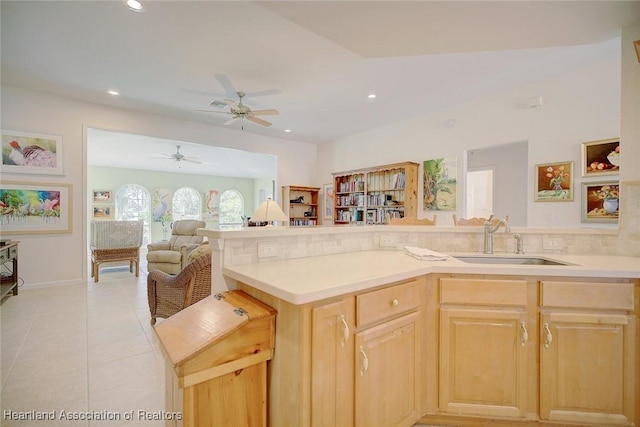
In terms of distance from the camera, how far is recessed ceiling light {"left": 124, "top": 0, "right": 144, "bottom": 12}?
2.22m

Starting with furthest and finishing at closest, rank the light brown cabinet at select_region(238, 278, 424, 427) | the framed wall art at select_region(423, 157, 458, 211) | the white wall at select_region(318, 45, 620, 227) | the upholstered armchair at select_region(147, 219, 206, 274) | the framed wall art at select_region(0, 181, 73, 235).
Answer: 1. the upholstered armchair at select_region(147, 219, 206, 274)
2. the framed wall art at select_region(423, 157, 458, 211)
3. the framed wall art at select_region(0, 181, 73, 235)
4. the white wall at select_region(318, 45, 620, 227)
5. the light brown cabinet at select_region(238, 278, 424, 427)

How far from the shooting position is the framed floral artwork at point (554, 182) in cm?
345

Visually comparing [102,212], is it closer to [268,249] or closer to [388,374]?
[268,249]

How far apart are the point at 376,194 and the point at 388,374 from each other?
447cm

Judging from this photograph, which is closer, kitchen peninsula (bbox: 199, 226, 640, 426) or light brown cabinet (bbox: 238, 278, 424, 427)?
light brown cabinet (bbox: 238, 278, 424, 427)

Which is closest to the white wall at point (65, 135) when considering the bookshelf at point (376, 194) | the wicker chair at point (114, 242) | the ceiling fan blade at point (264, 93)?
the wicker chair at point (114, 242)

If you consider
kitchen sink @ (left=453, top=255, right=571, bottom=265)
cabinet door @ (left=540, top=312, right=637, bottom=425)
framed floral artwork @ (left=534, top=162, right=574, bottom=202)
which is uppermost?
framed floral artwork @ (left=534, top=162, right=574, bottom=202)

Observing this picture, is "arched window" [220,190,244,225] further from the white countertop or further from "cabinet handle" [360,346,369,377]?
"cabinet handle" [360,346,369,377]

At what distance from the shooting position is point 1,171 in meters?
3.85

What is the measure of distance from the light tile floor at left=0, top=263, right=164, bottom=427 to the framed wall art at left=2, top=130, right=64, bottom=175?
1.80 m

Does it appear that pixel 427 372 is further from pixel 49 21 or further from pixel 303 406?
pixel 49 21

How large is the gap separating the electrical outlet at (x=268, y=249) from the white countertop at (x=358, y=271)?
57 millimetres

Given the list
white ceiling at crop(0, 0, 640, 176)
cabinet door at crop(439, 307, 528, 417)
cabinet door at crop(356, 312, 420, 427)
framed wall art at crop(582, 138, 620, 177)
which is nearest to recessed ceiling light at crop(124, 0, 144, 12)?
white ceiling at crop(0, 0, 640, 176)

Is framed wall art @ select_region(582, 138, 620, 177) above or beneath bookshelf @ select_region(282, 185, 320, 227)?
above
